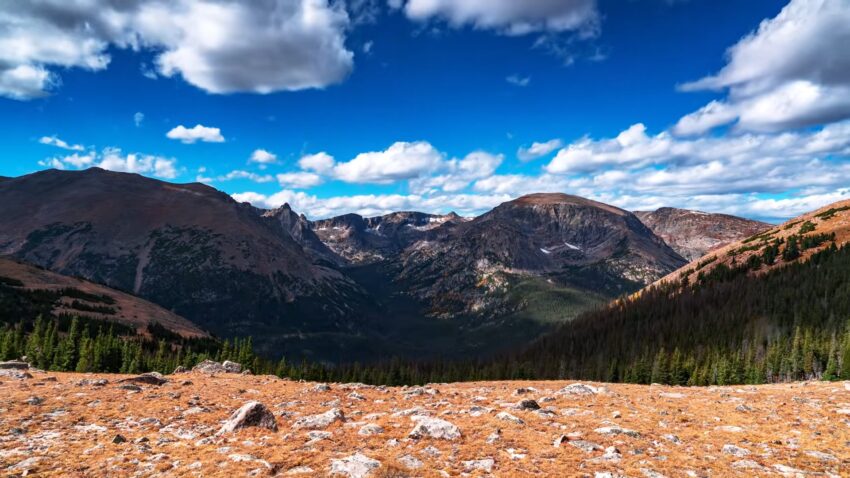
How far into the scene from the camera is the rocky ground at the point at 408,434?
15.3 meters

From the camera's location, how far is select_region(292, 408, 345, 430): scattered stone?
21.3 meters

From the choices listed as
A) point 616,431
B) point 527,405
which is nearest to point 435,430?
point 527,405

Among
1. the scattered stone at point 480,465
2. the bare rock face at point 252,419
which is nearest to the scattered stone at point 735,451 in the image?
the scattered stone at point 480,465

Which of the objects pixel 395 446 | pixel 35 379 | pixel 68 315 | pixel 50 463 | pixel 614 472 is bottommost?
pixel 68 315

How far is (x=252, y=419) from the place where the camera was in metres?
21.0

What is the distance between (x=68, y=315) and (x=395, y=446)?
248673mm

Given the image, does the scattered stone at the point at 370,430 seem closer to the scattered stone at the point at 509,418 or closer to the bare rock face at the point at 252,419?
the bare rock face at the point at 252,419

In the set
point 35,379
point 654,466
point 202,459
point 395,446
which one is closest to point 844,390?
point 654,466

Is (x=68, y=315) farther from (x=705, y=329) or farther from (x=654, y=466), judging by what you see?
(x=705, y=329)

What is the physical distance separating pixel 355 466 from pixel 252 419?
893 cm

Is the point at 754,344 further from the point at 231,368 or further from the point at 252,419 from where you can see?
Answer: the point at 252,419


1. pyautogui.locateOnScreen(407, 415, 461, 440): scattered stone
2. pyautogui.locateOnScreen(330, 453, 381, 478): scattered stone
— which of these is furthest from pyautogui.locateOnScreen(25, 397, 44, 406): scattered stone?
pyautogui.locateOnScreen(407, 415, 461, 440): scattered stone

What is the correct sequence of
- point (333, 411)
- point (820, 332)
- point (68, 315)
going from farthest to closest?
1. point (68, 315)
2. point (820, 332)
3. point (333, 411)

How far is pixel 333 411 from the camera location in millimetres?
23172
